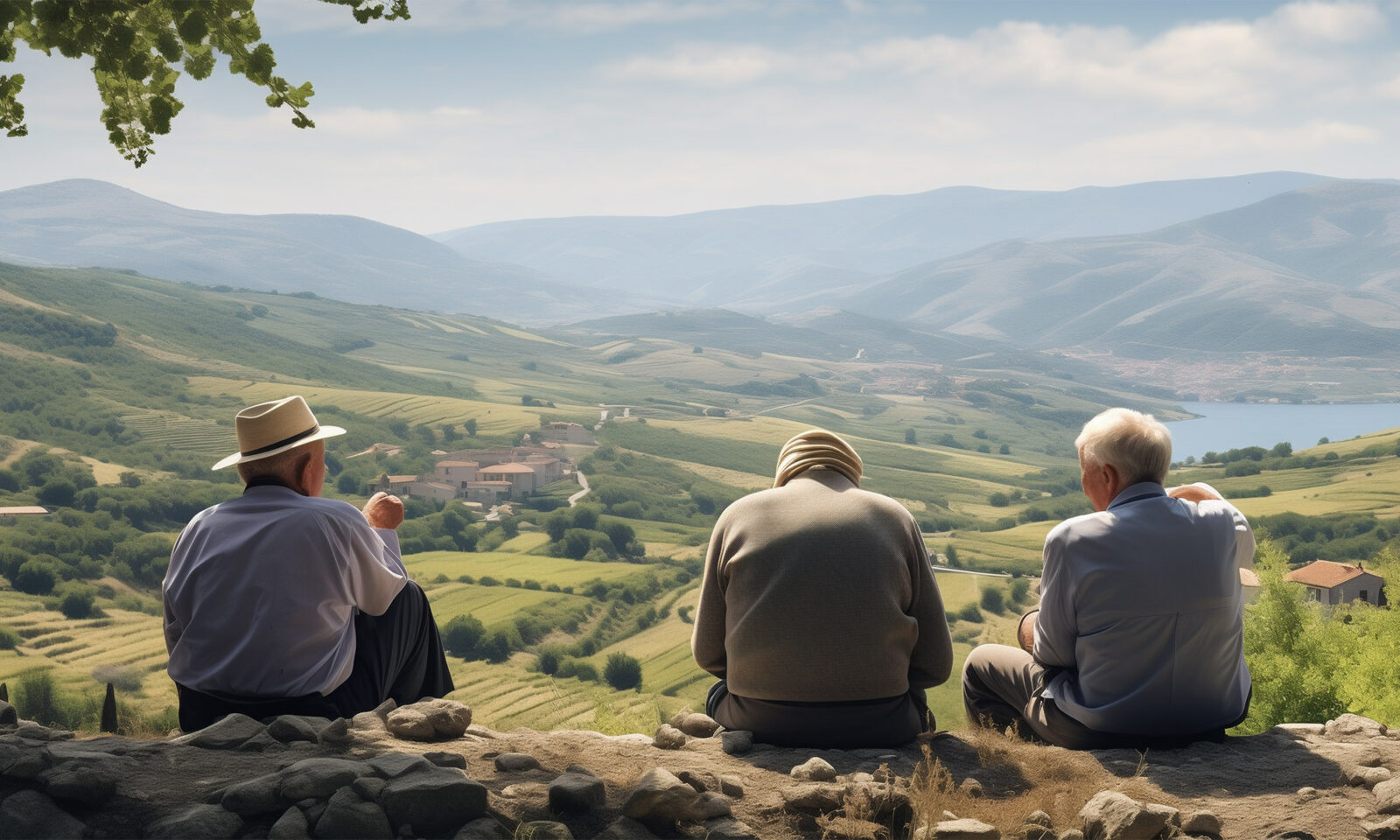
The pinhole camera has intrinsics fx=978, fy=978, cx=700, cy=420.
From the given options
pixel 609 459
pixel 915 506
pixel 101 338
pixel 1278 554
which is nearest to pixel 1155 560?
pixel 1278 554

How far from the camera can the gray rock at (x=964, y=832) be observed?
2.91 m

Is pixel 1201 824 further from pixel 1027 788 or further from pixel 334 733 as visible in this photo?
pixel 334 733

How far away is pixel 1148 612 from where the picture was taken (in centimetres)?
371

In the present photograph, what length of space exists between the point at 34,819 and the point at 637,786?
67.4 inches

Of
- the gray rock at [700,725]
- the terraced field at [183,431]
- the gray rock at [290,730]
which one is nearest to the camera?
the gray rock at [290,730]

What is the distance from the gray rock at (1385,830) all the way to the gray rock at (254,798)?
3.33m

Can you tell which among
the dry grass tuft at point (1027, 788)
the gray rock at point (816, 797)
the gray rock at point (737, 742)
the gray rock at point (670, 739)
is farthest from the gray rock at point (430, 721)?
the dry grass tuft at point (1027, 788)

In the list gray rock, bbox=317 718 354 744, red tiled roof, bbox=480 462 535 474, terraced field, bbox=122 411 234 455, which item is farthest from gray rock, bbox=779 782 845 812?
terraced field, bbox=122 411 234 455

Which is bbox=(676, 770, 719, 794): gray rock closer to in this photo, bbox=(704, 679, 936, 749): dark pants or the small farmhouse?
bbox=(704, 679, 936, 749): dark pants

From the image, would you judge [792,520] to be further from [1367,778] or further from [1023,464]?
[1023,464]

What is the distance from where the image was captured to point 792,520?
145 inches

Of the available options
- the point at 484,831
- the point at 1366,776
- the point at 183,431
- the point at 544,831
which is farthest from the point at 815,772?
the point at 183,431

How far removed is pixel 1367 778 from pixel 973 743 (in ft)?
4.52

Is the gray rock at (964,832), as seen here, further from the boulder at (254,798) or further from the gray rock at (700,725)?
the boulder at (254,798)
